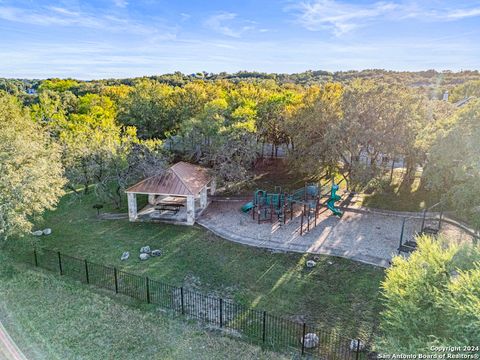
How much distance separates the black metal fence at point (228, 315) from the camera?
9828 mm

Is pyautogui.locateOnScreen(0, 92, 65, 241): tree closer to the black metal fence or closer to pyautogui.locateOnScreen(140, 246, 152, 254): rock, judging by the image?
the black metal fence

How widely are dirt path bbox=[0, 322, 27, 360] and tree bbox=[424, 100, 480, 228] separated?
1622 cm

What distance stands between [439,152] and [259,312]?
35.4 feet

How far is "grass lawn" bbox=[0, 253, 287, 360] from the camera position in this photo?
9539 millimetres

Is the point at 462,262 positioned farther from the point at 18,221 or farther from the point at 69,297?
the point at 18,221

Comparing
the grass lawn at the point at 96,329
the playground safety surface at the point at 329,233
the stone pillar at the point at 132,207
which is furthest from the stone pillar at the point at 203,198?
the grass lawn at the point at 96,329

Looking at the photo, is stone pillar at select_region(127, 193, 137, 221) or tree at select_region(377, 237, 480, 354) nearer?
tree at select_region(377, 237, 480, 354)

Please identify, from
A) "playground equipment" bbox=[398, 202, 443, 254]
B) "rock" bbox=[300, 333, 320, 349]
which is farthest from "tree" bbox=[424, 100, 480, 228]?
"rock" bbox=[300, 333, 320, 349]

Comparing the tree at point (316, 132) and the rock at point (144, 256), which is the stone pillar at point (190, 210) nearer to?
the rock at point (144, 256)

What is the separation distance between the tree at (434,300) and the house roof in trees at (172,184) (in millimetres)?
12256

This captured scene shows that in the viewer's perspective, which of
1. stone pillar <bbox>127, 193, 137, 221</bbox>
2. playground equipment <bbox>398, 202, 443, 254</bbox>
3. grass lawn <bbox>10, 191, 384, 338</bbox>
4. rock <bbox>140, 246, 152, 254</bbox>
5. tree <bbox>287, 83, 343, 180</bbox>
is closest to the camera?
grass lawn <bbox>10, 191, 384, 338</bbox>

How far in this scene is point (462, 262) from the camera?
7730 millimetres

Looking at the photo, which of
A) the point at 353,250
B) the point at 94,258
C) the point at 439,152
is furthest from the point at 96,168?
the point at 439,152

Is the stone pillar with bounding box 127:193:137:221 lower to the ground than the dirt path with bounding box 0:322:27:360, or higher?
higher
